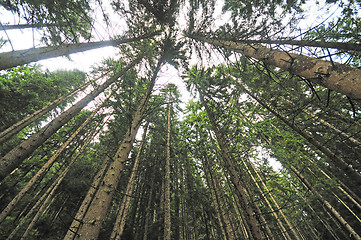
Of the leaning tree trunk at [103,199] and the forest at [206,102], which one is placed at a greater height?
the forest at [206,102]

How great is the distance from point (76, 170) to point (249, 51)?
48.0ft

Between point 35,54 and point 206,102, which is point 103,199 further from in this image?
point 206,102

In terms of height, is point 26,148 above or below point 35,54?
below

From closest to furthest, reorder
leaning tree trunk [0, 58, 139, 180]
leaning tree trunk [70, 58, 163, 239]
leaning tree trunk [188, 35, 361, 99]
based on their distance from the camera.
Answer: leaning tree trunk [188, 35, 361, 99]
leaning tree trunk [70, 58, 163, 239]
leaning tree trunk [0, 58, 139, 180]

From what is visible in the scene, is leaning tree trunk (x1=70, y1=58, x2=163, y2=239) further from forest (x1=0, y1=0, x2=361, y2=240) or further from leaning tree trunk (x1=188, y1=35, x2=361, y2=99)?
leaning tree trunk (x1=188, y1=35, x2=361, y2=99)

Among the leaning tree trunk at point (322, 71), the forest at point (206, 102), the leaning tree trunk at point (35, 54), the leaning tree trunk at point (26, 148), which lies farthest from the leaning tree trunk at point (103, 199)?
the leaning tree trunk at point (322, 71)

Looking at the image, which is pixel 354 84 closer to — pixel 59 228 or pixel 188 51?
pixel 188 51

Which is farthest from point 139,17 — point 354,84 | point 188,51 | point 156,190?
point 156,190

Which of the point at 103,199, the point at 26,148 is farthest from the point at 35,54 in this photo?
the point at 103,199

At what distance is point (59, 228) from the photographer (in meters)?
9.66

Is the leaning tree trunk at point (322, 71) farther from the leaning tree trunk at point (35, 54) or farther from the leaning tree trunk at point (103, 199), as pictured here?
the leaning tree trunk at point (35, 54)

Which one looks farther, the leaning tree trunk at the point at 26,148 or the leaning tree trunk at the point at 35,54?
the leaning tree trunk at the point at 26,148

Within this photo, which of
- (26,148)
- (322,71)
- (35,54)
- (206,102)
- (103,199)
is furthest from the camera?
(206,102)

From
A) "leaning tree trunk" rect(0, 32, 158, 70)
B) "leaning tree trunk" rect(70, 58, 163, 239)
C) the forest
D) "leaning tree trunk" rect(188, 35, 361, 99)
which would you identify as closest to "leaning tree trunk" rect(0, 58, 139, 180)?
the forest
